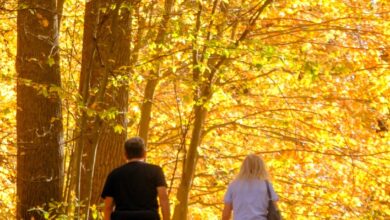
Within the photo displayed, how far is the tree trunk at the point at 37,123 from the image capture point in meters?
10.9

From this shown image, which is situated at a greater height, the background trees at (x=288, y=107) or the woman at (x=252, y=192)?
the background trees at (x=288, y=107)

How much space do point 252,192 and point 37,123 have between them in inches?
157

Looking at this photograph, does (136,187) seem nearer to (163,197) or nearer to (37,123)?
(163,197)

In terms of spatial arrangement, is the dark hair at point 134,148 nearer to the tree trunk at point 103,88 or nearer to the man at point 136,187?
the man at point 136,187

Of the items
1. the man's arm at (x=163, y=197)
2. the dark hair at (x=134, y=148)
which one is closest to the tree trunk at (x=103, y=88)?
the dark hair at (x=134, y=148)

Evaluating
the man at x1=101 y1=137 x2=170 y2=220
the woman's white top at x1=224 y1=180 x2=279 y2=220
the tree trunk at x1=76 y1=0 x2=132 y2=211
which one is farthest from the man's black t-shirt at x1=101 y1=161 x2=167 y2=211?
the tree trunk at x1=76 y1=0 x2=132 y2=211

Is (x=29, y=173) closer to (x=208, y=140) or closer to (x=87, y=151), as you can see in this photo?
(x=87, y=151)

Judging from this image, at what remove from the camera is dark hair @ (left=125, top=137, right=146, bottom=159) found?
7.36 meters

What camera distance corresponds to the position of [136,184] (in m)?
7.29

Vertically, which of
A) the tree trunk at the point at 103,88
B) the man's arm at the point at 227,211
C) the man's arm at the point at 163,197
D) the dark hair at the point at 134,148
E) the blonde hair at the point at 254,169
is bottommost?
the man's arm at the point at 227,211

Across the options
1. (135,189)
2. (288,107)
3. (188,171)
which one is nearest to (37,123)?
(135,189)

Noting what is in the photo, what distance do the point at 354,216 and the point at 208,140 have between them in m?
4.35

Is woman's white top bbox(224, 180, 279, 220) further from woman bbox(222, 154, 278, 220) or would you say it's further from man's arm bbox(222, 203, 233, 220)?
man's arm bbox(222, 203, 233, 220)

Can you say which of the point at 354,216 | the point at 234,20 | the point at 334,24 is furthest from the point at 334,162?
the point at 234,20
